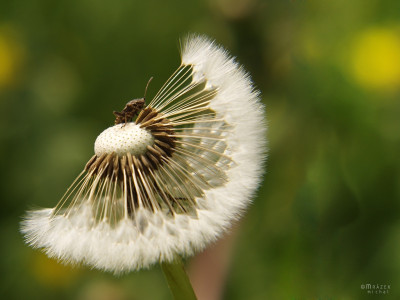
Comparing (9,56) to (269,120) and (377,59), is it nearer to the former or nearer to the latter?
(269,120)

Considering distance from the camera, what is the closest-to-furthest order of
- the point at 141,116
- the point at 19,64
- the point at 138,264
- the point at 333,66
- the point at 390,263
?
the point at 138,264 < the point at 141,116 < the point at 390,263 < the point at 333,66 < the point at 19,64

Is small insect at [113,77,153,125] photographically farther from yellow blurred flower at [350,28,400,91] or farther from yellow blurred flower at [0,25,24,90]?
yellow blurred flower at [0,25,24,90]

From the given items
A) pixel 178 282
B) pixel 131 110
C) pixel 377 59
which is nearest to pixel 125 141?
pixel 131 110

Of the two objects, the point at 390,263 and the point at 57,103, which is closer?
the point at 390,263

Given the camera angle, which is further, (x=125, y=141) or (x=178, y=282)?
(x=125, y=141)

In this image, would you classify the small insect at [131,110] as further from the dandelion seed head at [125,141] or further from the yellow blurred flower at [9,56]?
the yellow blurred flower at [9,56]

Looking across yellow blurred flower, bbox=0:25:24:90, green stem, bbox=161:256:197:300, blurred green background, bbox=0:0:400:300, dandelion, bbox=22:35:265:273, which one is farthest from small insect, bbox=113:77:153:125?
yellow blurred flower, bbox=0:25:24:90

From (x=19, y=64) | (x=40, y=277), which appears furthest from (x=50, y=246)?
(x=19, y=64)

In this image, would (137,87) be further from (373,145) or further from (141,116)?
(141,116)
